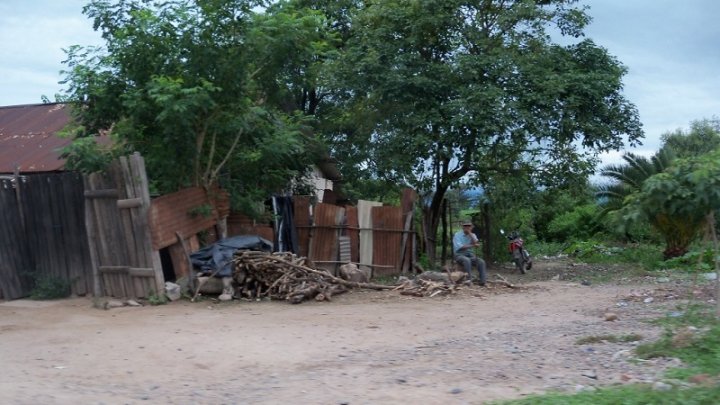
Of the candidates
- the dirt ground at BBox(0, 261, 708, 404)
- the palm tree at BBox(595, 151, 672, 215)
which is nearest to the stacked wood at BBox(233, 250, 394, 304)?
the dirt ground at BBox(0, 261, 708, 404)

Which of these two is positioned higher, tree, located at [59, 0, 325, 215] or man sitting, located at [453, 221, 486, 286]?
tree, located at [59, 0, 325, 215]

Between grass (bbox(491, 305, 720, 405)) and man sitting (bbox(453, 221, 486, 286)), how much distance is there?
20.2ft

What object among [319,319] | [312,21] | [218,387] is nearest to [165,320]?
[319,319]

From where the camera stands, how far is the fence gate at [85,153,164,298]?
13.2 m

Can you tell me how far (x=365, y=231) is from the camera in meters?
18.2

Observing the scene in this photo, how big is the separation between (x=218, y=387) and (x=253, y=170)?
8233 mm

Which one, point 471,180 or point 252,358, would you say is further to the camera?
point 471,180

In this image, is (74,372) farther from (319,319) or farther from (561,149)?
(561,149)

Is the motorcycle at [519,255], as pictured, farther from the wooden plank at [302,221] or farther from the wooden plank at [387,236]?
the wooden plank at [302,221]

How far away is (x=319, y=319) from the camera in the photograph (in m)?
11.9

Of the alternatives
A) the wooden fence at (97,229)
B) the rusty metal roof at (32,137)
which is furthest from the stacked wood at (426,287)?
the rusty metal roof at (32,137)

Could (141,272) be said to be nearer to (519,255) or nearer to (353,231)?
(353,231)

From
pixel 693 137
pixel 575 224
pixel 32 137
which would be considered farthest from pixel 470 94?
pixel 693 137

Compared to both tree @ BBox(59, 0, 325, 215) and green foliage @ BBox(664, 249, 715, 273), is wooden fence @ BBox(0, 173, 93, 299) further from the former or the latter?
green foliage @ BBox(664, 249, 715, 273)
